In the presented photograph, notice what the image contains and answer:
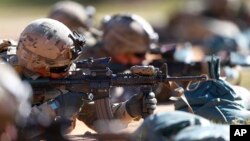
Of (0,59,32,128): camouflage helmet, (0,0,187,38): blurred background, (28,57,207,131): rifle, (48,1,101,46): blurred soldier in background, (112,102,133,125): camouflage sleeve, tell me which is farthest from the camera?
(0,0,187,38): blurred background

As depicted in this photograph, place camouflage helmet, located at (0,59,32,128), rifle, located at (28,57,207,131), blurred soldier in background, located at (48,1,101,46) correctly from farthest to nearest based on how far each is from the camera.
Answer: blurred soldier in background, located at (48,1,101,46) → rifle, located at (28,57,207,131) → camouflage helmet, located at (0,59,32,128)

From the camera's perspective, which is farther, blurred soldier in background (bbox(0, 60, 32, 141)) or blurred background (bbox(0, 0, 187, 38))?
blurred background (bbox(0, 0, 187, 38))

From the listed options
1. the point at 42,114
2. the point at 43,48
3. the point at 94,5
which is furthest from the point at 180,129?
the point at 94,5

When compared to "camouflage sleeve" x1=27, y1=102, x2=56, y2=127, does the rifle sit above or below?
above

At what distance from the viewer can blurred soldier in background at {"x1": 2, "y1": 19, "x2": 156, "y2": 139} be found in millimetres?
8148

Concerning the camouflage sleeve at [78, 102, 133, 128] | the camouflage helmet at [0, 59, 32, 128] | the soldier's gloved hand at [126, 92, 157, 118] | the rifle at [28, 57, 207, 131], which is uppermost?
the camouflage helmet at [0, 59, 32, 128]

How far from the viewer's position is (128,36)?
1162 cm

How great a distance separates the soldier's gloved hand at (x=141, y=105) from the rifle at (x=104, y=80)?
0.13ft

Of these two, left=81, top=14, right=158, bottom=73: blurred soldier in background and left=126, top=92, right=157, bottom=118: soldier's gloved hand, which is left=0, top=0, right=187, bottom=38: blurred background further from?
left=126, top=92, right=157, bottom=118: soldier's gloved hand

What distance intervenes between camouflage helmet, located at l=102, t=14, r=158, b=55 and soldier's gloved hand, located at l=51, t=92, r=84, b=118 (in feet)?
11.3

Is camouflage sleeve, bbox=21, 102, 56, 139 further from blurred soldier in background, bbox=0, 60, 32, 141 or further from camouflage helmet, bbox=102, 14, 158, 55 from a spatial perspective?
camouflage helmet, bbox=102, 14, 158, 55

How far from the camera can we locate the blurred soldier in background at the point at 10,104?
19.2ft

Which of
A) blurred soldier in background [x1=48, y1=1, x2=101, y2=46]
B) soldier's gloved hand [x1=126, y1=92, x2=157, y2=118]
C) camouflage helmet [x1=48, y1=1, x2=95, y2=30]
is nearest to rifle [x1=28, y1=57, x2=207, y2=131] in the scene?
soldier's gloved hand [x1=126, y1=92, x2=157, y2=118]

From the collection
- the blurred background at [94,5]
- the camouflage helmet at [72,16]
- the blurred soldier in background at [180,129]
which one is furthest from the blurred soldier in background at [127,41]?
the blurred background at [94,5]
